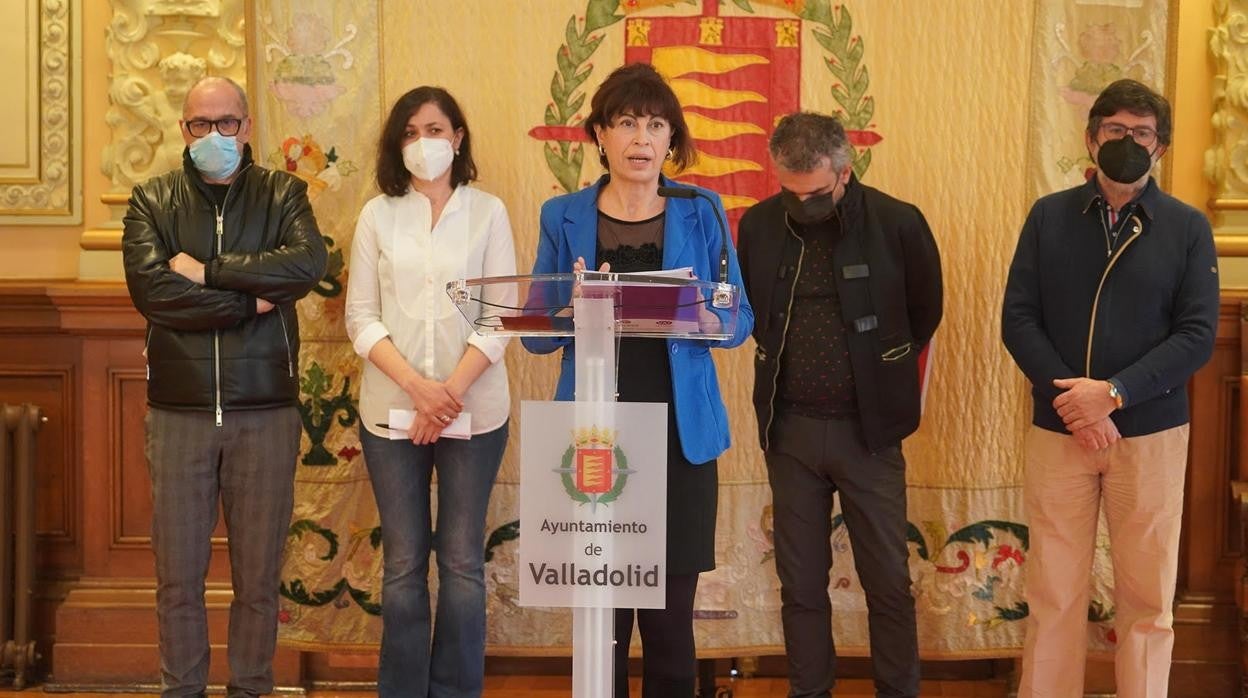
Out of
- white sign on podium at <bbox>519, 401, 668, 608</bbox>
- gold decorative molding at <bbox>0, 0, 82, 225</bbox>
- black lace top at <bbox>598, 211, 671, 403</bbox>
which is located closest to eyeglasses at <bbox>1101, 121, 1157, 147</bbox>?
black lace top at <bbox>598, 211, 671, 403</bbox>

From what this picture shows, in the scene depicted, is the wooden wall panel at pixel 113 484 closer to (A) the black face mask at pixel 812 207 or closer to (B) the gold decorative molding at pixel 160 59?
(B) the gold decorative molding at pixel 160 59

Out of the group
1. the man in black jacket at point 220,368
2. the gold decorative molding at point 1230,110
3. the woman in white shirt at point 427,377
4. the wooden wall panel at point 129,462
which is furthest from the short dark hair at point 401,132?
the gold decorative molding at point 1230,110

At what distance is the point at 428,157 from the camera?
328cm

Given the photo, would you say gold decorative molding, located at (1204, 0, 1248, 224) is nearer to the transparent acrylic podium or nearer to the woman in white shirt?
the woman in white shirt

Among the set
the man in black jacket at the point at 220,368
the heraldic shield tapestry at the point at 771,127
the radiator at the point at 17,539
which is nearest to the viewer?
the man in black jacket at the point at 220,368

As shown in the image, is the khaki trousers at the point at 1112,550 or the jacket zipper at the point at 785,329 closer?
the khaki trousers at the point at 1112,550

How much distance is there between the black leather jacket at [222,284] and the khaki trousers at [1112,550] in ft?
6.08

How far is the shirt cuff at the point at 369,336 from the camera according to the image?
3240 mm

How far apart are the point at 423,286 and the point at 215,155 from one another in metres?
0.58

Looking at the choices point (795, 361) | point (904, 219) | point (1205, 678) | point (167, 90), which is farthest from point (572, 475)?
point (1205, 678)

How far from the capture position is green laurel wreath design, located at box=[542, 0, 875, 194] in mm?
3699

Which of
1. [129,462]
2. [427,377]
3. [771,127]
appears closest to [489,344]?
[427,377]

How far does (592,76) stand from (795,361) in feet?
3.48

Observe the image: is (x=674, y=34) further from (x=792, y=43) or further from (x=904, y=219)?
(x=904, y=219)
